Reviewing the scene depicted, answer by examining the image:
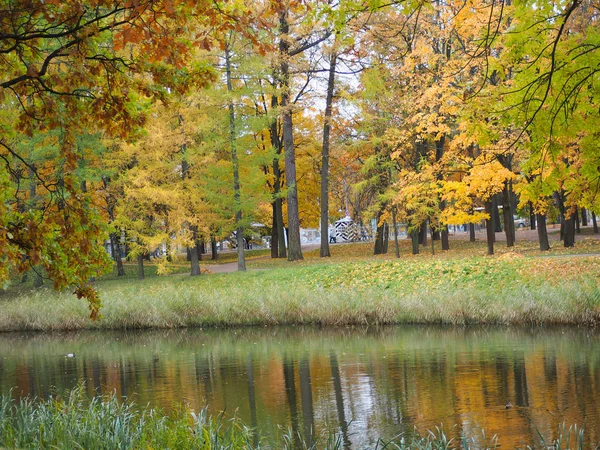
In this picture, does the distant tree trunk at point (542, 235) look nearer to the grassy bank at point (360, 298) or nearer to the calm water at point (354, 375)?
the grassy bank at point (360, 298)

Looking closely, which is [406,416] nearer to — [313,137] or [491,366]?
[491,366]

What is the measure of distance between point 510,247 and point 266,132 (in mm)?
16124

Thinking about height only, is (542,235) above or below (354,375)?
above

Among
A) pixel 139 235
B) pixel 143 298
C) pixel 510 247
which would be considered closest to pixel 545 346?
pixel 143 298

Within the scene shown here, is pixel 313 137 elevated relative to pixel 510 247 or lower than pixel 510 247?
elevated

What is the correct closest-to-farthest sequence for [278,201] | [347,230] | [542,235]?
[542,235], [278,201], [347,230]

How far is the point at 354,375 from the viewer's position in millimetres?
13844

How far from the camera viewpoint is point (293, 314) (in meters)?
21.3

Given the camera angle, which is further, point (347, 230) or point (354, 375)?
point (347, 230)

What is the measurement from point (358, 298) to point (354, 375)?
7235 millimetres

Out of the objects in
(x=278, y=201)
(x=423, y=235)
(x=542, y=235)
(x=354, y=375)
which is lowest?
(x=354, y=375)

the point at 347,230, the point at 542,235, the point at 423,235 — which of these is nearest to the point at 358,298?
the point at 542,235

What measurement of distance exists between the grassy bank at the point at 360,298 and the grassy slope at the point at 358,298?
0.09ft

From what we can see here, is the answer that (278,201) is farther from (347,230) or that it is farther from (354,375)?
(354,375)
